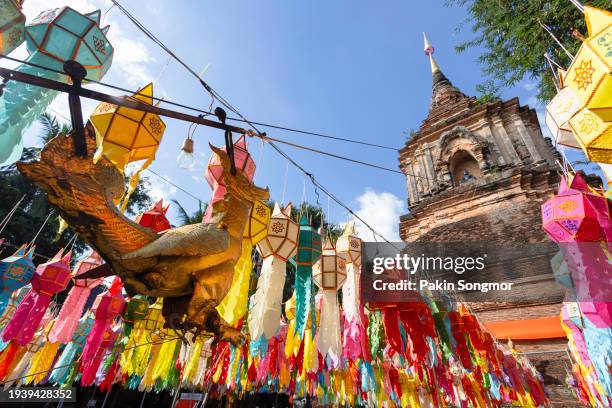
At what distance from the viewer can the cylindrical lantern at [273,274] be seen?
9.36 ft

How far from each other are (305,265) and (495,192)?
8009mm

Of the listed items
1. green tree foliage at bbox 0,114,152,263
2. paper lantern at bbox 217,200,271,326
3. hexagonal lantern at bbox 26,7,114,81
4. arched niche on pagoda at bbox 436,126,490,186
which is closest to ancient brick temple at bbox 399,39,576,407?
arched niche on pagoda at bbox 436,126,490,186

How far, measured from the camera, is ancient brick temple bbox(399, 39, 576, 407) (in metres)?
6.50

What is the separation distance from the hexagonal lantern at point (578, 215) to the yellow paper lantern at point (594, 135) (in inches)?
43.3

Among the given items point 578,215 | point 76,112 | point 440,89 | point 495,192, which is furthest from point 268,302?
point 440,89

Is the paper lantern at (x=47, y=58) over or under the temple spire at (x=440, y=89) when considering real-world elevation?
under

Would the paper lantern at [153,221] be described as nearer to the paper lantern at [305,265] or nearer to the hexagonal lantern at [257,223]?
the hexagonal lantern at [257,223]

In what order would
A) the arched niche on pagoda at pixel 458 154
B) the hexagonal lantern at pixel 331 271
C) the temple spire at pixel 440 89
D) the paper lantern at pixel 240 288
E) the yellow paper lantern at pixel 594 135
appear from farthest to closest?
the temple spire at pixel 440 89
the arched niche on pagoda at pixel 458 154
the hexagonal lantern at pixel 331 271
the paper lantern at pixel 240 288
the yellow paper lantern at pixel 594 135

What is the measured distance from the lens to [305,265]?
3.50 meters

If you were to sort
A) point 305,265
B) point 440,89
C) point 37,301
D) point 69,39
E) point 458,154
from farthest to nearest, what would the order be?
point 440,89 → point 458,154 → point 37,301 → point 305,265 → point 69,39

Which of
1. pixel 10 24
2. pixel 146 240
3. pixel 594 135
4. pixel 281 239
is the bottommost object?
pixel 146 240

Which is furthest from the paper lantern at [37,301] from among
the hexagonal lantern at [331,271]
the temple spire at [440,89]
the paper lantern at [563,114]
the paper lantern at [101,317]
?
the temple spire at [440,89]

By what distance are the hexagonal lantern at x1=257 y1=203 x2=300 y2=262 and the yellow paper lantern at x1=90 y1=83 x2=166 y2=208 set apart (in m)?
1.41

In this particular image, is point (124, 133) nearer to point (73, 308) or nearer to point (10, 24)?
point (10, 24)
